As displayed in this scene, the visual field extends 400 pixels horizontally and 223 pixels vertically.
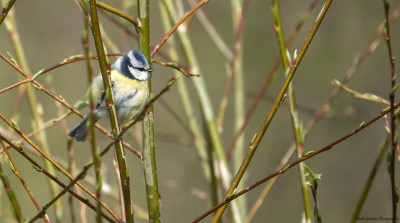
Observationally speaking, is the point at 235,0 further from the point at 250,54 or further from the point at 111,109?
the point at 250,54

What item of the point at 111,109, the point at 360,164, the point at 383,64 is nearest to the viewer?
the point at 111,109

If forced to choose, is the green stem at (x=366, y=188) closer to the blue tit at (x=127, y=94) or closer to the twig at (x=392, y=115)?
the twig at (x=392, y=115)

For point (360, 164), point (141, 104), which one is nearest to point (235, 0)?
point (141, 104)

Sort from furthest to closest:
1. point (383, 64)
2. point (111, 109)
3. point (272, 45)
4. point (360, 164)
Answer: point (272, 45)
point (383, 64)
point (360, 164)
point (111, 109)

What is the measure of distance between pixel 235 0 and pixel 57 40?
3.92m

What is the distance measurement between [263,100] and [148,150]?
3.27m

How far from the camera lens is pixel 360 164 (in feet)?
14.8

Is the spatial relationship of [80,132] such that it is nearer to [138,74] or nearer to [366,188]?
[138,74]

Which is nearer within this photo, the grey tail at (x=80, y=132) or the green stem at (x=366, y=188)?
the green stem at (x=366, y=188)

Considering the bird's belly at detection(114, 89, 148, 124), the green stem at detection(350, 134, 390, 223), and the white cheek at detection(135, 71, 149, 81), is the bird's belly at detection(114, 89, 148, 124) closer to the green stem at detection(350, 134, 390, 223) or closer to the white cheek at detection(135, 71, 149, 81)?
the white cheek at detection(135, 71, 149, 81)

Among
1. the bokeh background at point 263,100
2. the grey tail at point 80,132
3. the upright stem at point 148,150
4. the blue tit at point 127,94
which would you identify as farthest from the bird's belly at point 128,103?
the bokeh background at point 263,100

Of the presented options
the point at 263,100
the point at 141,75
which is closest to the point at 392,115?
the point at 141,75

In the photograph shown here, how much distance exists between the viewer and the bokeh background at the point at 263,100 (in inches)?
181

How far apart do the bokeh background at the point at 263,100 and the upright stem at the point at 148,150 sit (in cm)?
312
